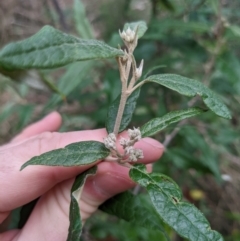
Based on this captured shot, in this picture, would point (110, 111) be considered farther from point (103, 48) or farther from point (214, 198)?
point (214, 198)

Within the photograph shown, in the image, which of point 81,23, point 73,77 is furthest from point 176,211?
point 81,23

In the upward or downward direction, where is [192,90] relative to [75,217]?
upward

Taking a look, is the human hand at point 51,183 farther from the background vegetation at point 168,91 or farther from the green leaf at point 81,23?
the green leaf at point 81,23

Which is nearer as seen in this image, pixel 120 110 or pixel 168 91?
pixel 120 110

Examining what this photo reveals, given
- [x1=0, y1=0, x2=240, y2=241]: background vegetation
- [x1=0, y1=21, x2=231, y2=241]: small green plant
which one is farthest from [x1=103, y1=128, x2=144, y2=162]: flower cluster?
[x1=0, y1=0, x2=240, y2=241]: background vegetation

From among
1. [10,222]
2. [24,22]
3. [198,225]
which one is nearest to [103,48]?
[198,225]

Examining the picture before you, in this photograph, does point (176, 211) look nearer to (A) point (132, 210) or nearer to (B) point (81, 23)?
(A) point (132, 210)

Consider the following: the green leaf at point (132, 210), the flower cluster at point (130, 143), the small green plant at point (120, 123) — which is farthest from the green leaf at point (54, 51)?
the green leaf at point (132, 210)
